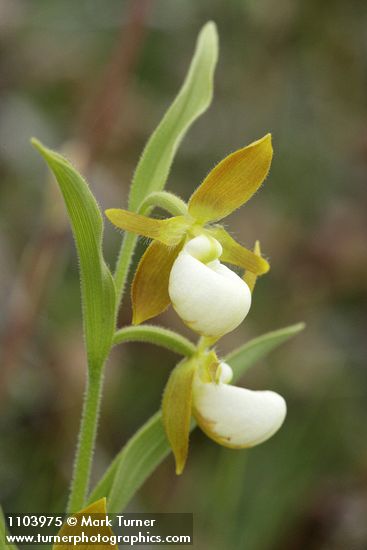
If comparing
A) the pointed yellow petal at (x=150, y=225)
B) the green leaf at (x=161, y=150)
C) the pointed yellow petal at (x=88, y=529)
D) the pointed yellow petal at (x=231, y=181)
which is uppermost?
the green leaf at (x=161, y=150)

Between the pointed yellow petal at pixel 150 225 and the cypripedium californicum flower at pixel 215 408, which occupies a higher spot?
the pointed yellow petal at pixel 150 225

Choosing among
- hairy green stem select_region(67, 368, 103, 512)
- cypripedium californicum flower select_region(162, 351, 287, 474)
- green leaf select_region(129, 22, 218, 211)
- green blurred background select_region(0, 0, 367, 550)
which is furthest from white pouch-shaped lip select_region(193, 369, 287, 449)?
green blurred background select_region(0, 0, 367, 550)

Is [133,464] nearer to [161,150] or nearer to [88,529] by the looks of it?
[88,529]

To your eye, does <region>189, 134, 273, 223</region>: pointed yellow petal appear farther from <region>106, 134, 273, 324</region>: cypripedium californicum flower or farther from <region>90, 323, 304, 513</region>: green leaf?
<region>90, 323, 304, 513</region>: green leaf

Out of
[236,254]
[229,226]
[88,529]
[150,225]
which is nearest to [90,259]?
[150,225]

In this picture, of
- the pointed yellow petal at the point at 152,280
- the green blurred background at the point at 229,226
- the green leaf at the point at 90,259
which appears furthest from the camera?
the green blurred background at the point at 229,226

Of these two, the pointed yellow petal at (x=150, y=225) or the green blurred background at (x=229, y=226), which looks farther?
the green blurred background at (x=229, y=226)

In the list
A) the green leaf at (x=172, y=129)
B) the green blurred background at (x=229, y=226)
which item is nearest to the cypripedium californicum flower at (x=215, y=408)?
the green leaf at (x=172, y=129)

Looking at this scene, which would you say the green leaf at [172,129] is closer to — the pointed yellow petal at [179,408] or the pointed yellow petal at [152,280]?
the pointed yellow petal at [152,280]
